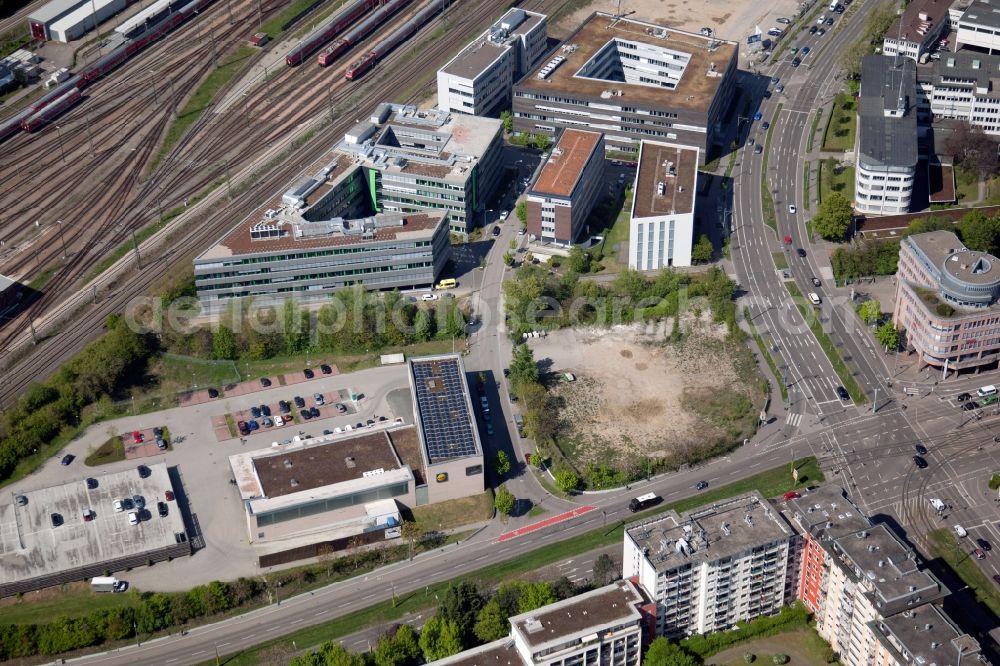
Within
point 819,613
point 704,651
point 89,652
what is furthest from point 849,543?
point 89,652

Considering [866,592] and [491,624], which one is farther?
[491,624]

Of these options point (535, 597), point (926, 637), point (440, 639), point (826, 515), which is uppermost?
point (826, 515)

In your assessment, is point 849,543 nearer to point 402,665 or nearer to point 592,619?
point 592,619

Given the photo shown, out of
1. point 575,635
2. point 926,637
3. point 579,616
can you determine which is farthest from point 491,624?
point 926,637

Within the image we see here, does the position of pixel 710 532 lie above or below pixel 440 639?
above

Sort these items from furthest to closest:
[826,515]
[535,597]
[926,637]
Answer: [535,597]
[826,515]
[926,637]

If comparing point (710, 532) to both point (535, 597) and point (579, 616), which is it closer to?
point (579, 616)
